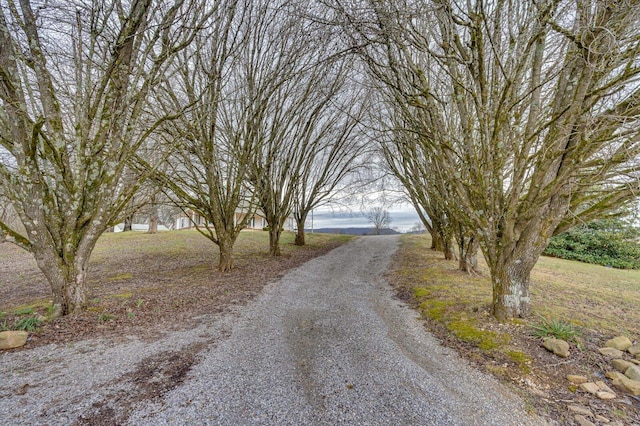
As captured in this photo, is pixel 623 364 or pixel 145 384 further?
pixel 623 364

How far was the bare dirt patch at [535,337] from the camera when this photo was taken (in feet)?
8.66

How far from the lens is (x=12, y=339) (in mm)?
3580

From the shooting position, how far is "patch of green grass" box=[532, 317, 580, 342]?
3.60 meters

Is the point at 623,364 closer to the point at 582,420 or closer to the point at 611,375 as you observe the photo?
the point at 611,375

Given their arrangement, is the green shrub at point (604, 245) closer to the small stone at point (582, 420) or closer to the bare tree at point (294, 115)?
the bare tree at point (294, 115)

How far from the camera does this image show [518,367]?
3.21m

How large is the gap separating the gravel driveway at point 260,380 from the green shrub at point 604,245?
16748mm

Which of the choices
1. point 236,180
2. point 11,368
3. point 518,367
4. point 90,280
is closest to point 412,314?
point 518,367

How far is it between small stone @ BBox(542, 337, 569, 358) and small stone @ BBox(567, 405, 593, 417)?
898 mm

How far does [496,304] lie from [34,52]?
8392 millimetres

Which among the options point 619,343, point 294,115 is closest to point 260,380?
point 619,343

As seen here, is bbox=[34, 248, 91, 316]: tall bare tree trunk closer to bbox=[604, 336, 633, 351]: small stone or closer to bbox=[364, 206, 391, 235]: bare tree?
bbox=[604, 336, 633, 351]: small stone

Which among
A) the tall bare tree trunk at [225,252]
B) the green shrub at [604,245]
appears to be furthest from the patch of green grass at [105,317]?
the green shrub at [604,245]

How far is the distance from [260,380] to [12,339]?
11.2 ft
